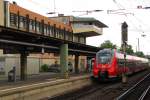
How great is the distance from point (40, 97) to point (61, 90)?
4.59 m

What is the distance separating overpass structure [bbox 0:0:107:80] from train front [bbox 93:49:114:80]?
261 centimetres

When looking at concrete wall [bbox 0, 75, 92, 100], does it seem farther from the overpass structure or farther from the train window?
the train window

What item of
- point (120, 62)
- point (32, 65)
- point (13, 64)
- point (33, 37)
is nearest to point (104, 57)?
point (120, 62)

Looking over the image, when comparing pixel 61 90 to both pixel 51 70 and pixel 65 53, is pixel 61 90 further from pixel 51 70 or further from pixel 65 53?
pixel 51 70

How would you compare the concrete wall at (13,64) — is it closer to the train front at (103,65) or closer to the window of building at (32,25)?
the window of building at (32,25)

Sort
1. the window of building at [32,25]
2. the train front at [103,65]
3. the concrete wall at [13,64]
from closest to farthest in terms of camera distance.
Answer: the train front at [103,65], the concrete wall at [13,64], the window of building at [32,25]

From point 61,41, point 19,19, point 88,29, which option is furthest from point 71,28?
point 61,41

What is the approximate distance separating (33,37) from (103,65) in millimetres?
12071

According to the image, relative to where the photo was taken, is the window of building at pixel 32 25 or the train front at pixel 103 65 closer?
the train front at pixel 103 65

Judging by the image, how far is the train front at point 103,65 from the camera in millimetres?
36938

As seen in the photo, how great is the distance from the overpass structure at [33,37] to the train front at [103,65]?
2.61 meters

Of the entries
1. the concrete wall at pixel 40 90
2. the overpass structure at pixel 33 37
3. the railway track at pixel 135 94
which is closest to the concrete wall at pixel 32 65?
the overpass structure at pixel 33 37

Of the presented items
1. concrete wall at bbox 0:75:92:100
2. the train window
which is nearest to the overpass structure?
concrete wall at bbox 0:75:92:100

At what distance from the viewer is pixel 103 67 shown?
37.2 metres
